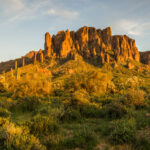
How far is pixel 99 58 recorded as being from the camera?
86812 millimetres

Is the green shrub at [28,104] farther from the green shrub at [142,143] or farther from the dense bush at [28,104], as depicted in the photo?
the green shrub at [142,143]

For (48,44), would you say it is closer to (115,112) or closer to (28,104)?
(28,104)

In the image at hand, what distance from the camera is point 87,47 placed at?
10325 centimetres

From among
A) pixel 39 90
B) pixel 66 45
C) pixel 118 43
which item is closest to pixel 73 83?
pixel 39 90

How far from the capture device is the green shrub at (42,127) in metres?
5.61

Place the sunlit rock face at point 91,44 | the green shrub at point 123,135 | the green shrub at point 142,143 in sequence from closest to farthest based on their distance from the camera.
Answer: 1. the green shrub at point 142,143
2. the green shrub at point 123,135
3. the sunlit rock face at point 91,44

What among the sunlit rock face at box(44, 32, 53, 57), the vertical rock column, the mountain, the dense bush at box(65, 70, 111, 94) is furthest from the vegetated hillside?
the sunlit rock face at box(44, 32, 53, 57)

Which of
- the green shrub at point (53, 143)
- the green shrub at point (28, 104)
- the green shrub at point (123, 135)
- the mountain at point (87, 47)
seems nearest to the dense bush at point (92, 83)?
the green shrub at point (28, 104)

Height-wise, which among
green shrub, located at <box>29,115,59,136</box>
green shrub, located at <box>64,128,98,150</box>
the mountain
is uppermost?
the mountain

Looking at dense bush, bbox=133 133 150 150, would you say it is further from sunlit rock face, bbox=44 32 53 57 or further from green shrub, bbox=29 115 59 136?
sunlit rock face, bbox=44 32 53 57

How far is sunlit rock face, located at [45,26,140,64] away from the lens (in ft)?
316

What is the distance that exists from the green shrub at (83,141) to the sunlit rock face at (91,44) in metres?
86.6

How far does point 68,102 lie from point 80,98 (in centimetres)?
108

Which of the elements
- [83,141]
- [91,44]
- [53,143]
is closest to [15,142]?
[53,143]
